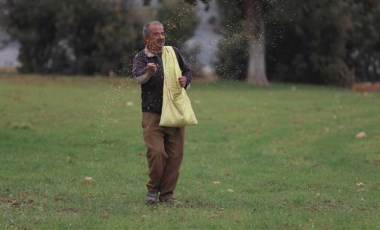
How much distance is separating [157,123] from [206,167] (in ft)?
13.4

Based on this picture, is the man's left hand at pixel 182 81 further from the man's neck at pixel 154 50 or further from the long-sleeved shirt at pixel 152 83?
the man's neck at pixel 154 50

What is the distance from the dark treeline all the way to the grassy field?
44.5 ft

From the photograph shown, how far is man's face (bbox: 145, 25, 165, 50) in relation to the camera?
9164 millimetres

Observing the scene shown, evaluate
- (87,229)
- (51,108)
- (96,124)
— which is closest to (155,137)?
(87,229)

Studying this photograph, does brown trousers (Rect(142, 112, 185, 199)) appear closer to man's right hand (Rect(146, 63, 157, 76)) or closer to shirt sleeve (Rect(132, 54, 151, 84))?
shirt sleeve (Rect(132, 54, 151, 84))

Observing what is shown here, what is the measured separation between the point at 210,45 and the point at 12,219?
4244 millimetres

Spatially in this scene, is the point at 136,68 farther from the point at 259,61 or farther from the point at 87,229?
the point at 259,61

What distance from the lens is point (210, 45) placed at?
11.1 metres

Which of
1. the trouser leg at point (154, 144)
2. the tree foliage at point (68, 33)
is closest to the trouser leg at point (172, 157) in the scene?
the trouser leg at point (154, 144)

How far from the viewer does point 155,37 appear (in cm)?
922

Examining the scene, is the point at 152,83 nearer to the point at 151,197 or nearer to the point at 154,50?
the point at 154,50

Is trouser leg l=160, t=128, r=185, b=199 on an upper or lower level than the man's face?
lower

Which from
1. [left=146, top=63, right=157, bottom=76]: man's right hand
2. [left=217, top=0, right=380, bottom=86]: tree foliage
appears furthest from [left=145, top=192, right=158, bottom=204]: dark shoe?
[left=217, top=0, right=380, bottom=86]: tree foliage

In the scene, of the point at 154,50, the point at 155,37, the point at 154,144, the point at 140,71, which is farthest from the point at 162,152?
the point at 155,37
